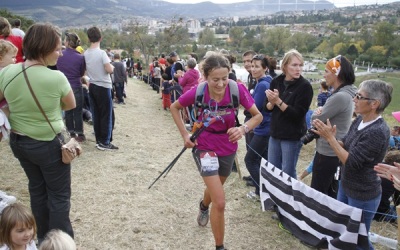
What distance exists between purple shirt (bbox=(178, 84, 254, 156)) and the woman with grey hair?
75 cm

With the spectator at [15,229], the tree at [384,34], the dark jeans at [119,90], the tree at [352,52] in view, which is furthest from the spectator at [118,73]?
the tree at [384,34]

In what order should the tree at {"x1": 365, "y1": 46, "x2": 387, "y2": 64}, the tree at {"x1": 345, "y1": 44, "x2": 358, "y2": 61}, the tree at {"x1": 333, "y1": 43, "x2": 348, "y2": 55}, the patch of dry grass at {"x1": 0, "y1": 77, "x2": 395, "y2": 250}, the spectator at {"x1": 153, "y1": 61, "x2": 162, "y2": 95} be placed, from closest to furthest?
the patch of dry grass at {"x1": 0, "y1": 77, "x2": 395, "y2": 250} < the spectator at {"x1": 153, "y1": 61, "x2": 162, "y2": 95} < the tree at {"x1": 365, "y1": 46, "x2": 387, "y2": 64} < the tree at {"x1": 345, "y1": 44, "x2": 358, "y2": 61} < the tree at {"x1": 333, "y1": 43, "x2": 348, "y2": 55}

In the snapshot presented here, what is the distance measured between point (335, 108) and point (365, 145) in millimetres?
755

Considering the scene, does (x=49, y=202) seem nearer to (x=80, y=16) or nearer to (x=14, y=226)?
(x=14, y=226)

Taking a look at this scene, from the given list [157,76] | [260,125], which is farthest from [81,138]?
[157,76]

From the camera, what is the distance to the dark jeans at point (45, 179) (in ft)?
8.38

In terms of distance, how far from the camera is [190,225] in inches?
150

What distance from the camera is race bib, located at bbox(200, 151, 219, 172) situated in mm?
3051

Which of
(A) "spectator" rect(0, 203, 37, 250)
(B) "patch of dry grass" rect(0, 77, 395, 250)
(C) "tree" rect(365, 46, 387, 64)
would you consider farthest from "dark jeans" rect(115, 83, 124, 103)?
(C) "tree" rect(365, 46, 387, 64)

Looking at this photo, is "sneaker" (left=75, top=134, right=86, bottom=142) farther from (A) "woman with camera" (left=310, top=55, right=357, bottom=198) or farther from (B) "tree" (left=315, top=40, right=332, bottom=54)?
(B) "tree" (left=315, top=40, right=332, bottom=54)

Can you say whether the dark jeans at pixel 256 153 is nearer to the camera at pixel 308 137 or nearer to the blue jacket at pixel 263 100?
the blue jacket at pixel 263 100

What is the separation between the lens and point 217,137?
3150 mm

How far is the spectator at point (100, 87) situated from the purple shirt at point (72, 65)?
111mm

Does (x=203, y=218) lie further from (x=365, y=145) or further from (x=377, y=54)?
(x=377, y=54)
